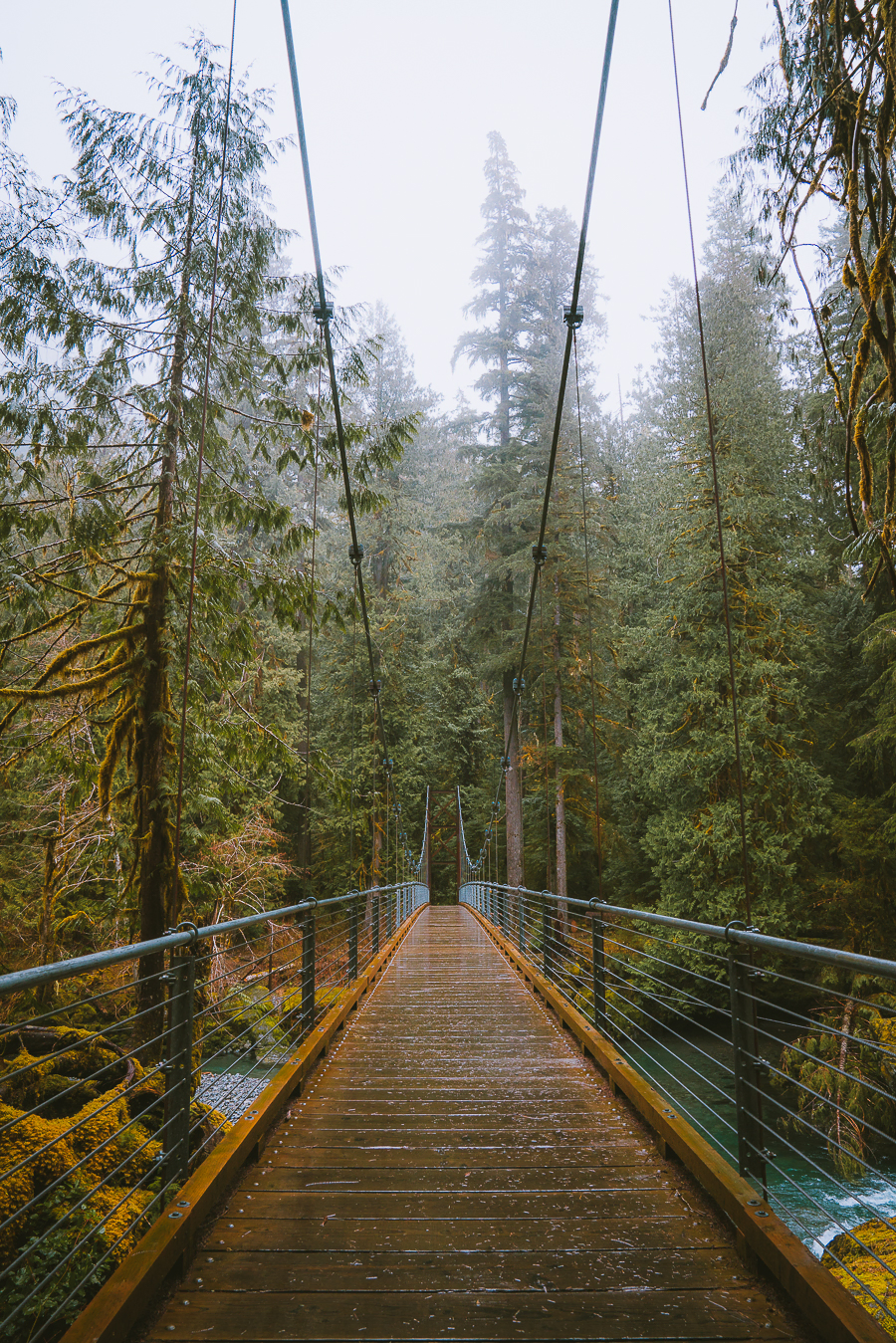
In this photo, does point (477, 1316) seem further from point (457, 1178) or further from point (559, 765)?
point (559, 765)

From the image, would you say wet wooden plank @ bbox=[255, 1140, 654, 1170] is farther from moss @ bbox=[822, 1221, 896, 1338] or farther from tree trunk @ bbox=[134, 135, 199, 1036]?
tree trunk @ bbox=[134, 135, 199, 1036]

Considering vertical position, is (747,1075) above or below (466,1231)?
above

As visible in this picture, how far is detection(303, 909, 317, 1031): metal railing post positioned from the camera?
337 centimetres

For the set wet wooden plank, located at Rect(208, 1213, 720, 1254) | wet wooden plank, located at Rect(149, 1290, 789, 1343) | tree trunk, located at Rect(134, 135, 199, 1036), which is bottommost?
wet wooden plank, located at Rect(208, 1213, 720, 1254)

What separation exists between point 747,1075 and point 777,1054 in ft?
31.2

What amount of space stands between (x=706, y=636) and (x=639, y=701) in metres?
2.95

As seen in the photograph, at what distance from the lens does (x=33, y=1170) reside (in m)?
2.90

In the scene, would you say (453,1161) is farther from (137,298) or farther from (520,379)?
(520,379)

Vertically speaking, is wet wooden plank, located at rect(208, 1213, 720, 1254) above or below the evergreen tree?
below

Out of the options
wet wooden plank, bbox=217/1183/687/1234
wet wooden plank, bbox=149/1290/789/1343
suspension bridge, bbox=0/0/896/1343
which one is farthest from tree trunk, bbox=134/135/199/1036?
wet wooden plank, bbox=149/1290/789/1343

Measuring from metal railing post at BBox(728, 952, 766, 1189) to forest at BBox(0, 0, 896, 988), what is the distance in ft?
A: 3.62

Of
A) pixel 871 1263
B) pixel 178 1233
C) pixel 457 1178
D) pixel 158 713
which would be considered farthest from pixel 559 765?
pixel 178 1233

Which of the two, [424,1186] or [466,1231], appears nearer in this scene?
[466,1231]

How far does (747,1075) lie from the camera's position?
195 cm
